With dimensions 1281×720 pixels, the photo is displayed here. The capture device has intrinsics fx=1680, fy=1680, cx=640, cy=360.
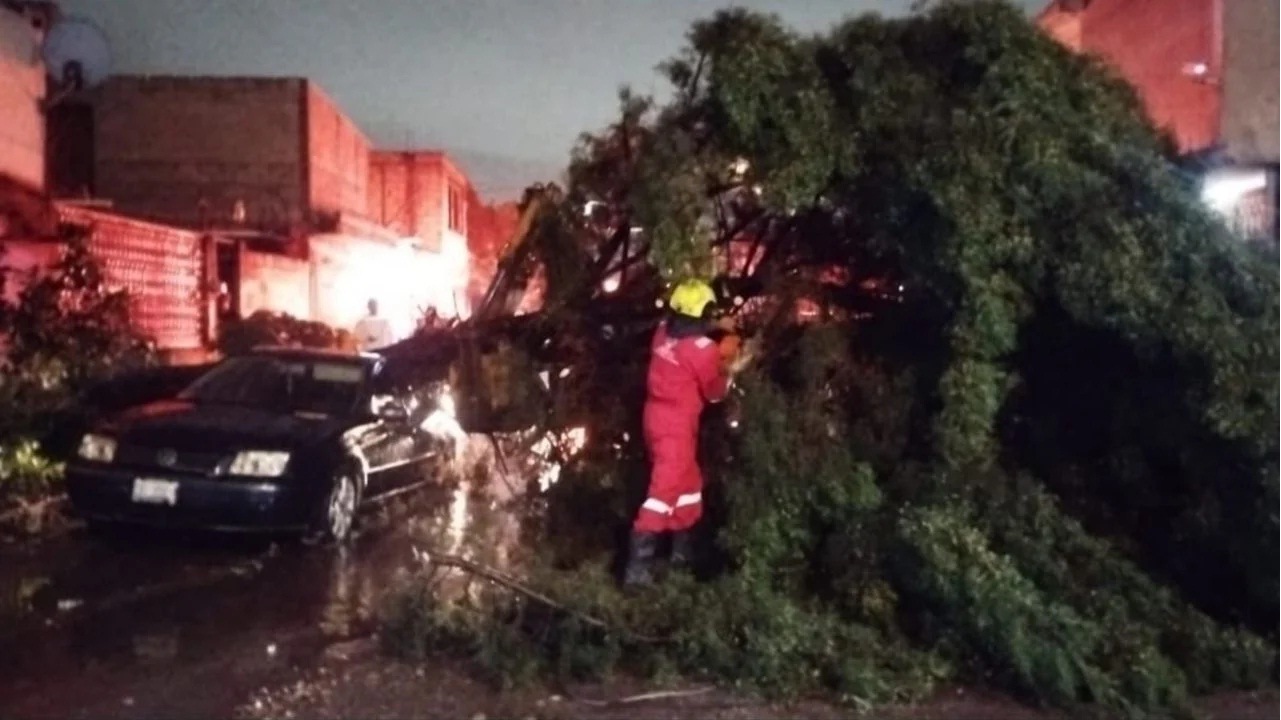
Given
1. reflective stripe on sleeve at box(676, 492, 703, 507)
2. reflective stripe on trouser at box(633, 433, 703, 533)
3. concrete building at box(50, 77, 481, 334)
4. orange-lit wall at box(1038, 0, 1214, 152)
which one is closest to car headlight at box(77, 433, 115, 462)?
reflective stripe on trouser at box(633, 433, 703, 533)

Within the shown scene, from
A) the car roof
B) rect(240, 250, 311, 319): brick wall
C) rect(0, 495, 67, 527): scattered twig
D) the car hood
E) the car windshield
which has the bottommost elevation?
rect(0, 495, 67, 527): scattered twig

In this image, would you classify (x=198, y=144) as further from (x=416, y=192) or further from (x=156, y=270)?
(x=416, y=192)

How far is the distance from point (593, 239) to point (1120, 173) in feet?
8.94

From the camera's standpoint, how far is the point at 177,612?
917cm

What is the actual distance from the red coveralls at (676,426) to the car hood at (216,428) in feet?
12.7

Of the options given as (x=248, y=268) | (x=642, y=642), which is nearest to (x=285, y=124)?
(x=248, y=268)

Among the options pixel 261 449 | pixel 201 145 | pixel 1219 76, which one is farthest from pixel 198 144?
pixel 1219 76

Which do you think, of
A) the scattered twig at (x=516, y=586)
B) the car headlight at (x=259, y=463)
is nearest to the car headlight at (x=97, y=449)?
the car headlight at (x=259, y=463)

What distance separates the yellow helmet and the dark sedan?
255 centimetres

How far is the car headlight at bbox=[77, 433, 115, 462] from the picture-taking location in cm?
1113

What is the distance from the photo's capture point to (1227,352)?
22.3ft

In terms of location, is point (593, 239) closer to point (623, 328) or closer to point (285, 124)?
point (623, 328)

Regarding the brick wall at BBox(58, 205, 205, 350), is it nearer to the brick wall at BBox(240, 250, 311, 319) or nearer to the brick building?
the brick wall at BBox(240, 250, 311, 319)

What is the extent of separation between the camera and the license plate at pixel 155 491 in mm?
10883
